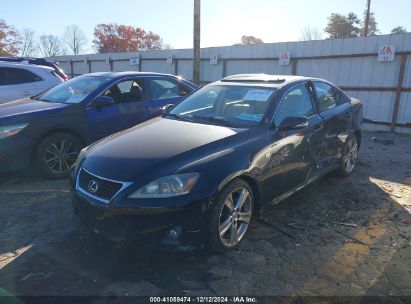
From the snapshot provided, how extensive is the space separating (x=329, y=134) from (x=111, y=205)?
3121 mm

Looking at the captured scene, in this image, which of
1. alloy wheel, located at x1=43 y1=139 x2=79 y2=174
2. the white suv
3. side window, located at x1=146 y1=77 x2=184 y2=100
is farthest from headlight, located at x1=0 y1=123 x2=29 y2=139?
the white suv

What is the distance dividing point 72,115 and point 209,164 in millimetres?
3076

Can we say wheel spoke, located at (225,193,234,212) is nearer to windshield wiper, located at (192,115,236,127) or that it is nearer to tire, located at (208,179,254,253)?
tire, located at (208,179,254,253)

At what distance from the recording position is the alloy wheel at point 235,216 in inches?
128

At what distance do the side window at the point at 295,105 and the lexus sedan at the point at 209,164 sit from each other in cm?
1

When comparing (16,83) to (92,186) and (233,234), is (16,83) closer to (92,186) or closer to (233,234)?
(92,186)

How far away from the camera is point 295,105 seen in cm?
436

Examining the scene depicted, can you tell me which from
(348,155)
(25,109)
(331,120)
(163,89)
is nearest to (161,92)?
(163,89)

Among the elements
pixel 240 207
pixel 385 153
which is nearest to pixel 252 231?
pixel 240 207

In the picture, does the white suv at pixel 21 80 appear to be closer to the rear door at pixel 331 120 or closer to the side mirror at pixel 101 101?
the side mirror at pixel 101 101

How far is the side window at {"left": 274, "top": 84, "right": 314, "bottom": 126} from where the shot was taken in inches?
158

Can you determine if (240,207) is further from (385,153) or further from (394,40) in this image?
(394,40)

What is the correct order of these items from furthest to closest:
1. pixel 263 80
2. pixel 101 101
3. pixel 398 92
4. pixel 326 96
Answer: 1. pixel 398 92
2. pixel 101 101
3. pixel 326 96
4. pixel 263 80

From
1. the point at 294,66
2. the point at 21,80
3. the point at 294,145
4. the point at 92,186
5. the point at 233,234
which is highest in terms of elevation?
the point at 294,66
